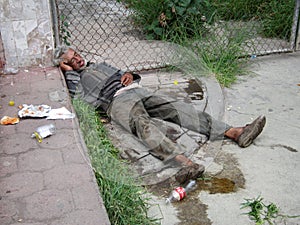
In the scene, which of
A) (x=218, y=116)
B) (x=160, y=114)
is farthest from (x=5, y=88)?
(x=218, y=116)

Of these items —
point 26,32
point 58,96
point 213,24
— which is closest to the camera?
point 58,96

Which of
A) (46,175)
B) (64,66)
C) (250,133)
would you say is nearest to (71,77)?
(64,66)

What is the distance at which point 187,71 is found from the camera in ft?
15.4

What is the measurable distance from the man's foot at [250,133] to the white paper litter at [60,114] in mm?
1309

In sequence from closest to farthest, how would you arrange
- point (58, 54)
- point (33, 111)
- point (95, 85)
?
point (33, 111), point (95, 85), point (58, 54)

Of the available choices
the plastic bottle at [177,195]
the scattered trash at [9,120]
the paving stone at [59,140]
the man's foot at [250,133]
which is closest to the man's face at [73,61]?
the scattered trash at [9,120]

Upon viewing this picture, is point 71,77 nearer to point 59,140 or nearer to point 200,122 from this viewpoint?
point 59,140

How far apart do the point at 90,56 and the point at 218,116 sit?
2175mm

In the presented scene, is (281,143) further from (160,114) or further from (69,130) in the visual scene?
(69,130)

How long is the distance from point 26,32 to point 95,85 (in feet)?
2.70

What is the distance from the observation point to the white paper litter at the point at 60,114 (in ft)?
10.1

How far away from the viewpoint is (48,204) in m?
2.19

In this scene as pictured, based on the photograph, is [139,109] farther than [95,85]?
No

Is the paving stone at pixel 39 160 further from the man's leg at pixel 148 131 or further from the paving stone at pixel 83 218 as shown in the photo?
the man's leg at pixel 148 131
